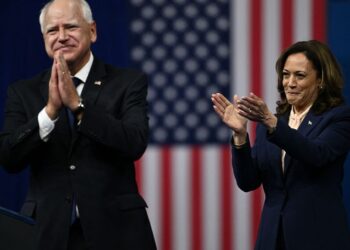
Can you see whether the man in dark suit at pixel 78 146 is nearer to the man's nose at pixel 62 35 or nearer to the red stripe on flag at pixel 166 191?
the man's nose at pixel 62 35

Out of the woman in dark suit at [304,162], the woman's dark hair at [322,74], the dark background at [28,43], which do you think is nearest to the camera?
the woman in dark suit at [304,162]

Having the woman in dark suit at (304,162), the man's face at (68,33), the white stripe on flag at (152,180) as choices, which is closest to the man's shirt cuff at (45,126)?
the man's face at (68,33)

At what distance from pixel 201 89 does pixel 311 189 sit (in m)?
1.72

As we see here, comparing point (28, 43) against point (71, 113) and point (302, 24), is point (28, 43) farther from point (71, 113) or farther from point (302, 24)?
point (71, 113)

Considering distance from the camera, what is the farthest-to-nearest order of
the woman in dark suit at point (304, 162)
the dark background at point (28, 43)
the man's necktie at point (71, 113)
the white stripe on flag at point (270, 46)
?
the dark background at point (28, 43) → the white stripe on flag at point (270, 46) → the woman in dark suit at point (304, 162) → the man's necktie at point (71, 113)

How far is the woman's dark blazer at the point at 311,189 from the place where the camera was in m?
2.93

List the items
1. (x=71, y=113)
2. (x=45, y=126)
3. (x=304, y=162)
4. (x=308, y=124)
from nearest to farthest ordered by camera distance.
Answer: (x=45, y=126) < (x=71, y=113) < (x=304, y=162) < (x=308, y=124)

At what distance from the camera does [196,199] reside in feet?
15.0

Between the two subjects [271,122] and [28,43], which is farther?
[28,43]

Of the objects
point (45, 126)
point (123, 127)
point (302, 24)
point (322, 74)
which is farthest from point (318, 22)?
point (45, 126)

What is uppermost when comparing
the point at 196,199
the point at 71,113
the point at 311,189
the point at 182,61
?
the point at 182,61

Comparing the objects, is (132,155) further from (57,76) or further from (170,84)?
(170,84)

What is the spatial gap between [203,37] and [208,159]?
0.63 meters

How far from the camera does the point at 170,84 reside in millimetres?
4609
